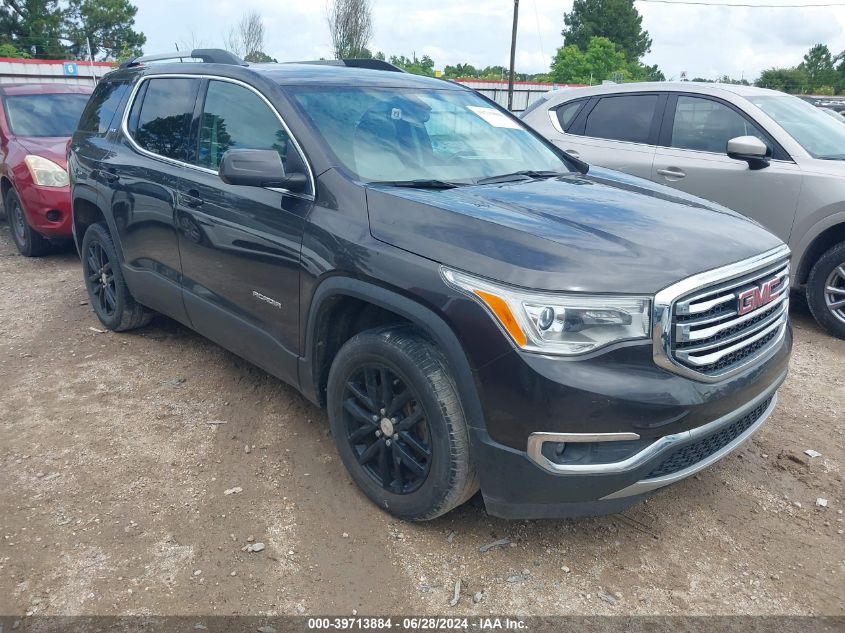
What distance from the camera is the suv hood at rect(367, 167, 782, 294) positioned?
2.33m

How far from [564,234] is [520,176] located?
1007mm

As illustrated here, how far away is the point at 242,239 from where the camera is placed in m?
3.35

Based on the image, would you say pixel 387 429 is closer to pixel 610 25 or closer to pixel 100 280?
pixel 100 280

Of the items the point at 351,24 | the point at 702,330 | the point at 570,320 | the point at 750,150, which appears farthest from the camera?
the point at 351,24

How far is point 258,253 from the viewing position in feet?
10.7

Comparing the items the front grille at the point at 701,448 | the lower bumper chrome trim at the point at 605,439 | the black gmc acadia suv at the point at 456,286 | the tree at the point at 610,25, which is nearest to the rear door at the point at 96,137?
the black gmc acadia suv at the point at 456,286

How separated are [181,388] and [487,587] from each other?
2.48m

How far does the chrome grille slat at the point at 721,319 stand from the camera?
2.32m

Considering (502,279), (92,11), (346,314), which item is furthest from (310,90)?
(92,11)

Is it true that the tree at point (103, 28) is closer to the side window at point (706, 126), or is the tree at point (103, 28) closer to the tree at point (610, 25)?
the tree at point (610, 25)

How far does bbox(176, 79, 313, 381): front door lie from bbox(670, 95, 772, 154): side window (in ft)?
12.8

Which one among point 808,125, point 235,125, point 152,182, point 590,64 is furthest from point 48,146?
point 590,64

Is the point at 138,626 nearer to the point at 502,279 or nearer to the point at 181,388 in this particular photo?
the point at 502,279

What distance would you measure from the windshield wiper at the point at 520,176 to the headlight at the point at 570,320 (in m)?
1.08
